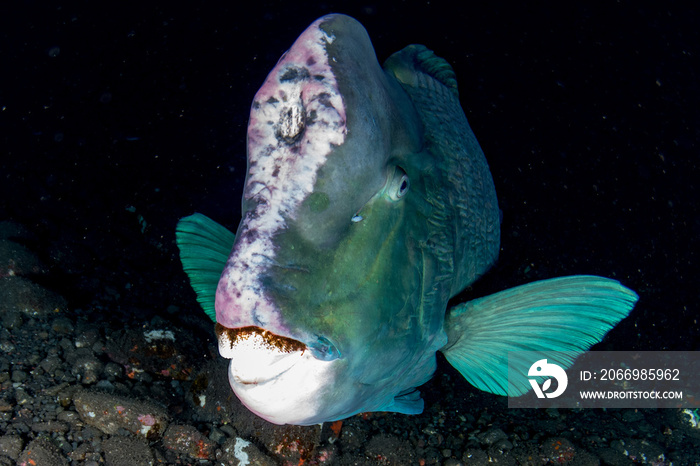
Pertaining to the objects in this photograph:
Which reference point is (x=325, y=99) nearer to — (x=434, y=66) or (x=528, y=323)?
(x=528, y=323)

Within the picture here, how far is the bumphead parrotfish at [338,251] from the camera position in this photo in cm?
118

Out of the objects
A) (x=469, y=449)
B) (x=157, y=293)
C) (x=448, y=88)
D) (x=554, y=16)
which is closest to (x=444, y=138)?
(x=448, y=88)

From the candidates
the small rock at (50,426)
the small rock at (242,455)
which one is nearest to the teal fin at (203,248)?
the small rock at (242,455)

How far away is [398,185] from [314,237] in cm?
40

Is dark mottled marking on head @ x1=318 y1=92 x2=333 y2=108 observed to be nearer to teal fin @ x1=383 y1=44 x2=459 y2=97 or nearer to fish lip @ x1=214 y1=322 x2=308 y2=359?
fish lip @ x1=214 y1=322 x2=308 y2=359

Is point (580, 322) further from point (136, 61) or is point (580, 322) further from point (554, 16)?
point (136, 61)

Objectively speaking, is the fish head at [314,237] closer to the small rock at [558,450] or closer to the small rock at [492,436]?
the small rock at [492,436]

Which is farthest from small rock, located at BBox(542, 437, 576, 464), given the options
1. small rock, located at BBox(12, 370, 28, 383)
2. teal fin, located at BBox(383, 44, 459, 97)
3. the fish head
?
small rock, located at BBox(12, 370, 28, 383)

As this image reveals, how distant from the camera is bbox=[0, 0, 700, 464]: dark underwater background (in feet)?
12.3

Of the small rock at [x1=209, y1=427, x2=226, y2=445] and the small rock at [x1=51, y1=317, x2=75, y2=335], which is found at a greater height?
the small rock at [x1=51, y1=317, x2=75, y2=335]

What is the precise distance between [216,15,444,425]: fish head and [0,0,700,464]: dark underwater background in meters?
2.19

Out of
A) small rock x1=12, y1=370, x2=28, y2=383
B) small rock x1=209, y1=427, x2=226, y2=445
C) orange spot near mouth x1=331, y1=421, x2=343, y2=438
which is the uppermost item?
small rock x1=12, y1=370, x2=28, y2=383

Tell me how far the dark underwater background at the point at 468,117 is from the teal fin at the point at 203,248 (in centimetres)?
105

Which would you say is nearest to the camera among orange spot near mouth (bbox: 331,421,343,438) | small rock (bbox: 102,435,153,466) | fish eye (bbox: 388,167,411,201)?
fish eye (bbox: 388,167,411,201)
